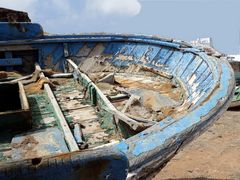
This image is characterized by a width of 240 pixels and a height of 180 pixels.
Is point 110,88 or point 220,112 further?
point 110,88

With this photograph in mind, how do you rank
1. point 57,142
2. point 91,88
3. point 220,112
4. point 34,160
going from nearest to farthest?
point 34,160, point 57,142, point 220,112, point 91,88

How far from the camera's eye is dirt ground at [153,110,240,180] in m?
6.72

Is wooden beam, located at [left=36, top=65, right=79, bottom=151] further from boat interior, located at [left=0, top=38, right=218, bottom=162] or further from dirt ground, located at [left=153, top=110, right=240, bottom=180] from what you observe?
dirt ground, located at [left=153, top=110, right=240, bottom=180]

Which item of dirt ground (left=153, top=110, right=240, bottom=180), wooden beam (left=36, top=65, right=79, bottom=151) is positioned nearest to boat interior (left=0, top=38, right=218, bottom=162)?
wooden beam (left=36, top=65, right=79, bottom=151)

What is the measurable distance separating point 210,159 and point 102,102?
509cm

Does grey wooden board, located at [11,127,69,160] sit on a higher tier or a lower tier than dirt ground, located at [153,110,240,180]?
higher

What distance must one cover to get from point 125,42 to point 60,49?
46.7 inches

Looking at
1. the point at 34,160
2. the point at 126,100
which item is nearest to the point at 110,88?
the point at 126,100

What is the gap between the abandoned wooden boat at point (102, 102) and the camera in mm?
1506

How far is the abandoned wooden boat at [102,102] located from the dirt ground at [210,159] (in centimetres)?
264

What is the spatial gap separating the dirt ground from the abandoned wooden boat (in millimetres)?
2642

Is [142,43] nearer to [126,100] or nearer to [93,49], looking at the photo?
[93,49]

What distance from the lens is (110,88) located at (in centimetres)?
424

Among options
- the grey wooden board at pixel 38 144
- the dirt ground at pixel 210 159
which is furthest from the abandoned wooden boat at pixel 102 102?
the dirt ground at pixel 210 159
